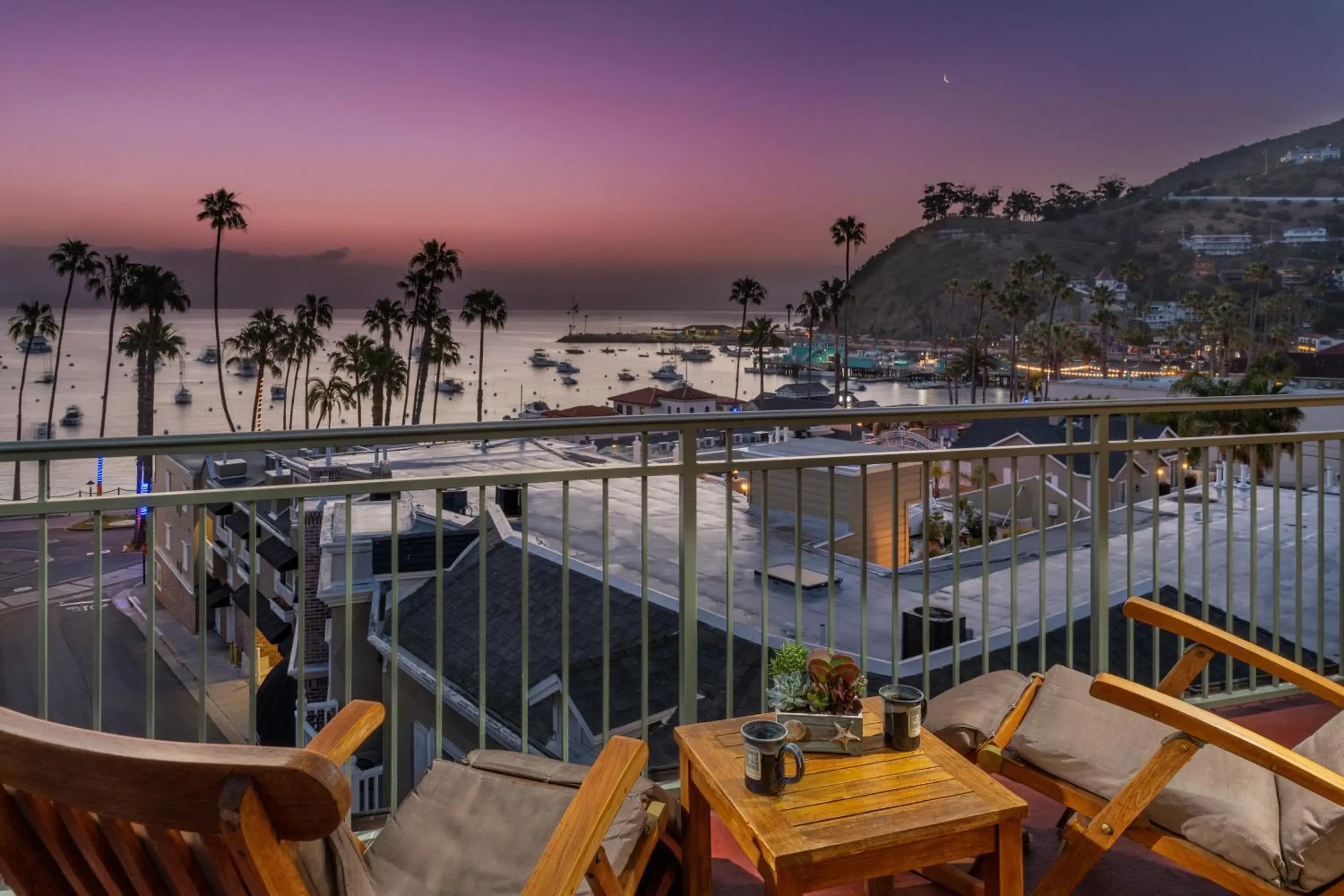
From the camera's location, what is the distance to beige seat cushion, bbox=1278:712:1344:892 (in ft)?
6.09

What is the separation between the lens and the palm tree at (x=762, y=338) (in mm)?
34312

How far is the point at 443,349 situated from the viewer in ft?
116

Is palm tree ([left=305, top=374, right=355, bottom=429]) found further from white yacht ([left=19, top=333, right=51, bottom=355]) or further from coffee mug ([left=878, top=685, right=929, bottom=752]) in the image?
coffee mug ([left=878, top=685, right=929, bottom=752])

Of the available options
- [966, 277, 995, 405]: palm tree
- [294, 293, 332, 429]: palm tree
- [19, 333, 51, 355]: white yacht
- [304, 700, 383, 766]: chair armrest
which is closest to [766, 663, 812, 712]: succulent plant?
[304, 700, 383, 766]: chair armrest

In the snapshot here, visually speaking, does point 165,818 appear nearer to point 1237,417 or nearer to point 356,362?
point 1237,417

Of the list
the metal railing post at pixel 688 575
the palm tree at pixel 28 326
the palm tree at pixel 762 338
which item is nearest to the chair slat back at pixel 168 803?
the metal railing post at pixel 688 575

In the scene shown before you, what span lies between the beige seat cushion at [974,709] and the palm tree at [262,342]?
38.7 meters

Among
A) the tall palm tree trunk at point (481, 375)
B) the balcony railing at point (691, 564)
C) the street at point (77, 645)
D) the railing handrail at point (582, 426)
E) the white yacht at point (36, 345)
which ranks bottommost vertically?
the street at point (77, 645)

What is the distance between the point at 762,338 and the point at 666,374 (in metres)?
4.22

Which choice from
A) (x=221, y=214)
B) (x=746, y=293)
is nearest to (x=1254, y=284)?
(x=746, y=293)

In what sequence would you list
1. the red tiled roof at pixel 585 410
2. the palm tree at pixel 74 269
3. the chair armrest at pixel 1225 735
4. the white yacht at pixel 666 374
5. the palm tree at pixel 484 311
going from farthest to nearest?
the palm tree at pixel 484 311
the palm tree at pixel 74 269
the white yacht at pixel 666 374
the red tiled roof at pixel 585 410
the chair armrest at pixel 1225 735

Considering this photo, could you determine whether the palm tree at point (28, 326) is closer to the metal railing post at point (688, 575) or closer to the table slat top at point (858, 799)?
the metal railing post at point (688, 575)

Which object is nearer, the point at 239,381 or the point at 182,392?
the point at 239,381

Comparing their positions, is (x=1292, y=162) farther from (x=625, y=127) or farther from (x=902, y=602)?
(x=902, y=602)
